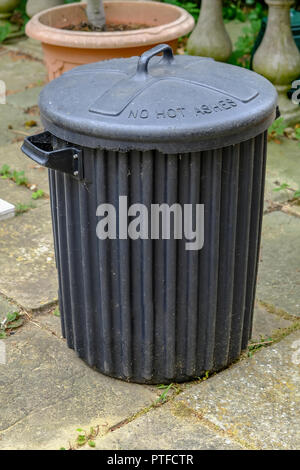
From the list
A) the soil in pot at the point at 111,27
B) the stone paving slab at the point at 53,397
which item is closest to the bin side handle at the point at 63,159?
the stone paving slab at the point at 53,397

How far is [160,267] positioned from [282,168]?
8.00ft

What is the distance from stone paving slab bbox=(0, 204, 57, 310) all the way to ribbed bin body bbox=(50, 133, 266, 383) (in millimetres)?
574

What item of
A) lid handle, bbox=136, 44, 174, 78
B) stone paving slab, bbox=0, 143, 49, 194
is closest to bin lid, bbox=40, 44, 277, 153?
lid handle, bbox=136, 44, 174, 78

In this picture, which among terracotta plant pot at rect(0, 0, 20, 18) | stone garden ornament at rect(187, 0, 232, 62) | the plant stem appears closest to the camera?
the plant stem

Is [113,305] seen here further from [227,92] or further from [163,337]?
[227,92]

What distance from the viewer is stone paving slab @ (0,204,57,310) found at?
10.6ft

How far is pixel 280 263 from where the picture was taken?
11.4 feet

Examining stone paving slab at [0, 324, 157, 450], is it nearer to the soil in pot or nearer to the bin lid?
the bin lid

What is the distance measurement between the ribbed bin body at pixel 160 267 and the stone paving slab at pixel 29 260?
57cm

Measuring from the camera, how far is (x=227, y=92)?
2.29 m

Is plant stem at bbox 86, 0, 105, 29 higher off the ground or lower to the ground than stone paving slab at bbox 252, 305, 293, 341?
higher

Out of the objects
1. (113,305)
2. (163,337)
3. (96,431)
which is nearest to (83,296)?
(113,305)

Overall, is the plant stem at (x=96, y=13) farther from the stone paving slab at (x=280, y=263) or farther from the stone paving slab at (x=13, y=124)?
the stone paving slab at (x=280, y=263)

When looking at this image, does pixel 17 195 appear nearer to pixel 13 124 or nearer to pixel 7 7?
pixel 13 124
